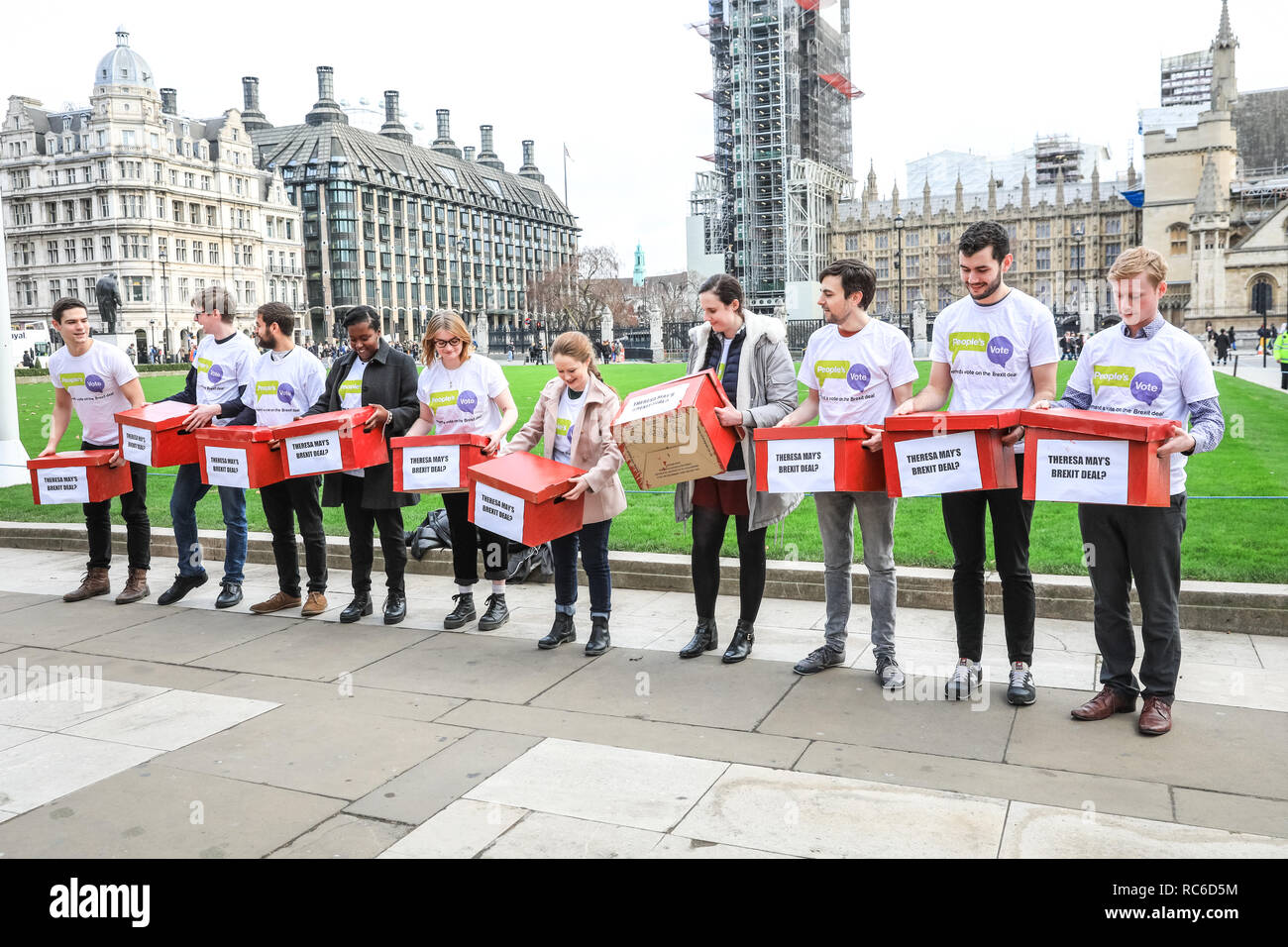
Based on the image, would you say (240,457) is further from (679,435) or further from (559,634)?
(679,435)

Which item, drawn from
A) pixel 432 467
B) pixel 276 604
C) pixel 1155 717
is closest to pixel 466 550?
pixel 432 467

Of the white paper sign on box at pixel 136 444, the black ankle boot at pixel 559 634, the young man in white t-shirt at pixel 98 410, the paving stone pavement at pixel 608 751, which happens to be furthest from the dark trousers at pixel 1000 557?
the young man in white t-shirt at pixel 98 410

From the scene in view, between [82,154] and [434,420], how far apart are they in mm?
84870

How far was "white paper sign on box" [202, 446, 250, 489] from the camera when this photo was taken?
6.88 metres

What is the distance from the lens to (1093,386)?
4.75 meters

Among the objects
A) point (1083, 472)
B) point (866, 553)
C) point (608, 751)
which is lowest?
point (608, 751)

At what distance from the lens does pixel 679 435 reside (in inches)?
211

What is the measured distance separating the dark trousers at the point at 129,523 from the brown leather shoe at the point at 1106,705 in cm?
636

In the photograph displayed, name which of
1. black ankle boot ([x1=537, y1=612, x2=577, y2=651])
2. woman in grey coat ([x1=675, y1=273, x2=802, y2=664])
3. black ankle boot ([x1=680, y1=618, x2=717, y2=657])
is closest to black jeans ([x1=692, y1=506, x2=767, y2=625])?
woman in grey coat ([x1=675, y1=273, x2=802, y2=664])

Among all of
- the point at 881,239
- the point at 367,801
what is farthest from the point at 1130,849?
the point at 881,239

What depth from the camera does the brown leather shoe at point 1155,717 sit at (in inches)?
180

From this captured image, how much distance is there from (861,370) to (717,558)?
4.42ft

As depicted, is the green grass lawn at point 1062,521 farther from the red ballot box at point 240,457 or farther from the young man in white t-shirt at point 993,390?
the red ballot box at point 240,457
